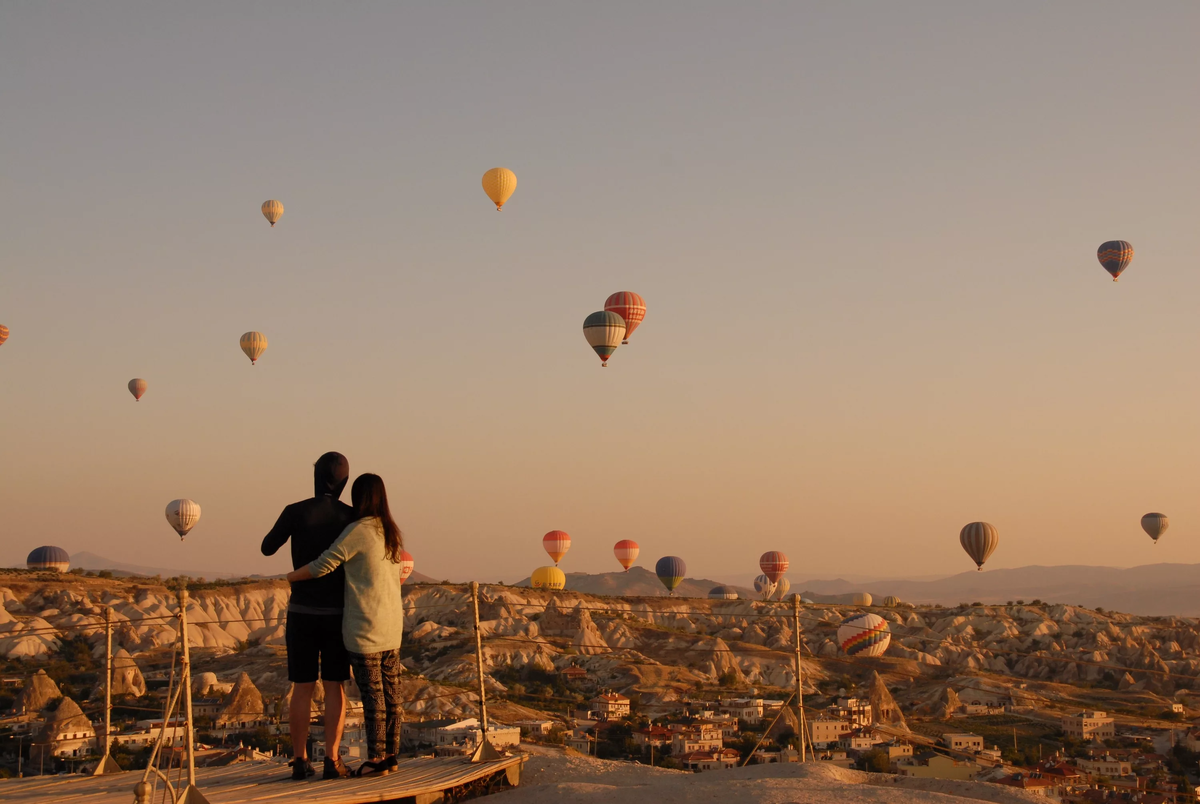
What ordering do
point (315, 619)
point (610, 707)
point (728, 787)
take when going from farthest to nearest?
point (610, 707) < point (728, 787) < point (315, 619)

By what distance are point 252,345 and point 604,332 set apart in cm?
2247

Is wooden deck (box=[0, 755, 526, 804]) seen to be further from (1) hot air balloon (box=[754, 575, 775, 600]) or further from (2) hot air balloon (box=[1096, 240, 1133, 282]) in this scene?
(1) hot air balloon (box=[754, 575, 775, 600])

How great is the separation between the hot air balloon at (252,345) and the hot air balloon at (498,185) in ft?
63.0

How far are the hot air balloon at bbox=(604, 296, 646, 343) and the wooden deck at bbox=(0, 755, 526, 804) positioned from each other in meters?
44.4

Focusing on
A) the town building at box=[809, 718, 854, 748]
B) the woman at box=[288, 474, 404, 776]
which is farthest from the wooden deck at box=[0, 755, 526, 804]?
the town building at box=[809, 718, 854, 748]

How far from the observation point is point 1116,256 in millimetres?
57375

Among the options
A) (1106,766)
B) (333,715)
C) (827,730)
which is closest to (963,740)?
(827,730)

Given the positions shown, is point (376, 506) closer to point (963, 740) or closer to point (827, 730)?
point (827, 730)

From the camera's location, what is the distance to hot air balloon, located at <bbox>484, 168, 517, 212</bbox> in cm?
5072

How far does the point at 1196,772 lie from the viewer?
3800 cm

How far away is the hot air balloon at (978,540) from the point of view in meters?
60.0

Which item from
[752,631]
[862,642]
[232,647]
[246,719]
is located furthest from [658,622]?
[246,719]

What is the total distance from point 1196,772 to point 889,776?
34695 mm

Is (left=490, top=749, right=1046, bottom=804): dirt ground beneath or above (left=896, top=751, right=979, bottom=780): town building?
above
